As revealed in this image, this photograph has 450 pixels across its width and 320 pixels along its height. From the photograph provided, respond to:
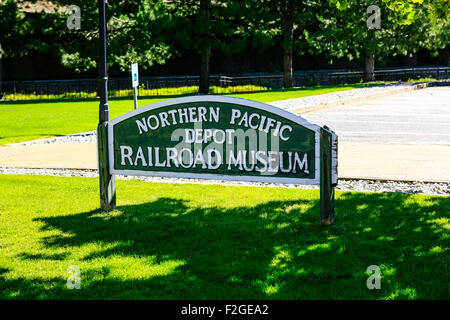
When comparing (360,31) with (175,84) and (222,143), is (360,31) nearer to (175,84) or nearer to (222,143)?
(175,84)

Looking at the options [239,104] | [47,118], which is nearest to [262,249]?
[239,104]

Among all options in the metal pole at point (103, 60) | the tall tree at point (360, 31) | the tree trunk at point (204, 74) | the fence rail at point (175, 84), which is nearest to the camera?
the metal pole at point (103, 60)

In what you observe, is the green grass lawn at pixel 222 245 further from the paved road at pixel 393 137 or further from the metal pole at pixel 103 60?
the metal pole at pixel 103 60

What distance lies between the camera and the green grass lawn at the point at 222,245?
16.7ft

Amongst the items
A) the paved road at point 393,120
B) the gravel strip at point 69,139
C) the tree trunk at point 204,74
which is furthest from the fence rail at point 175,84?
the gravel strip at point 69,139

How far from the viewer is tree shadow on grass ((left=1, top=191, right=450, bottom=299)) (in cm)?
506

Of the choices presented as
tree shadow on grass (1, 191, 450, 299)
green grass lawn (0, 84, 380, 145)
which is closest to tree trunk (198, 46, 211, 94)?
green grass lawn (0, 84, 380, 145)

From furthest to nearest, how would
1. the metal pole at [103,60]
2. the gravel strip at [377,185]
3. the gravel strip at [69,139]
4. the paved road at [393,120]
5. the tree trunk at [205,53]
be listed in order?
1. the tree trunk at [205,53]
2. the gravel strip at [69,139]
3. the paved road at [393,120]
4. the metal pole at [103,60]
5. the gravel strip at [377,185]

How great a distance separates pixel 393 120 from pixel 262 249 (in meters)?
13.4

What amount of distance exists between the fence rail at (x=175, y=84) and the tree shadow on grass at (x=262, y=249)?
27.9 m

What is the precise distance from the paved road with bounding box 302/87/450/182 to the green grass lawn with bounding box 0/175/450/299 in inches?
83.6

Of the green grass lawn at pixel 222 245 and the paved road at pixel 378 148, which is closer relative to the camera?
the green grass lawn at pixel 222 245

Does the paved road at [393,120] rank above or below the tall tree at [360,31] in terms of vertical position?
below

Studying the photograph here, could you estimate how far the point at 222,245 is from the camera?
20.6 feet
